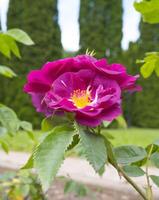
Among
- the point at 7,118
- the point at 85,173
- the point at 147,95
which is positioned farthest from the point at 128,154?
the point at 147,95

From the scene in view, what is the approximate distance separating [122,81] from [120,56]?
14037 millimetres

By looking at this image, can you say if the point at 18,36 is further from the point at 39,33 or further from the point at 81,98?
the point at 39,33

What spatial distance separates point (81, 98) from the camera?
→ 579 mm

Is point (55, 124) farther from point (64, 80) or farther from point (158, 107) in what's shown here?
point (158, 107)

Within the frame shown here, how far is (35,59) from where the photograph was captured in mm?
13219

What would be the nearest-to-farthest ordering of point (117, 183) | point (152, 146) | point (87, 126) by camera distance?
point (87, 126), point (152, 146), point (117, 183)

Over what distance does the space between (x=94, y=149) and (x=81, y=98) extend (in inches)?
3.1

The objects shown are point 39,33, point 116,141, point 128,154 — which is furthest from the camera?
point 39,33

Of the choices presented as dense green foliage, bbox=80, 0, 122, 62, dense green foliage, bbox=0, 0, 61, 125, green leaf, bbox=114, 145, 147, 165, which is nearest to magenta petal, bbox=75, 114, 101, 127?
green leaf, bbox=114, 145, 147, 165

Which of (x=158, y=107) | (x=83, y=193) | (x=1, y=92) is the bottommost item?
(x=158, y=107)

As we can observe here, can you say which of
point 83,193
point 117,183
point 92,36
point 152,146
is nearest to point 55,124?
point 152,146

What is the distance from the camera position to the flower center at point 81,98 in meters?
0.57

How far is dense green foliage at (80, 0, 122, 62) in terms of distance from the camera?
1444 cm

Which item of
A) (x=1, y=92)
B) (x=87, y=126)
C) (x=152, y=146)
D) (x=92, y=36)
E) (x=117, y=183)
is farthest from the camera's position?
(x=92, y=36)
